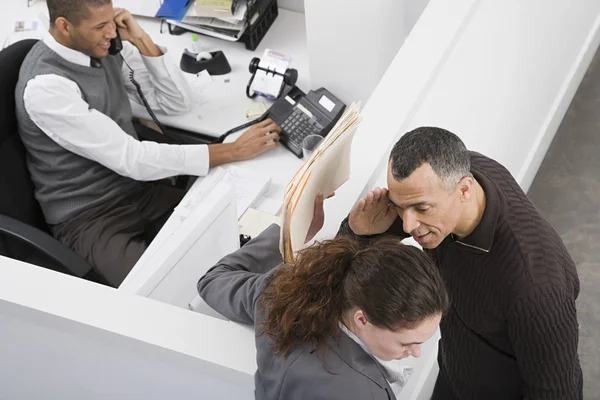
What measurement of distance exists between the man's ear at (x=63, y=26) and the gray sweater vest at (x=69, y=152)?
72 millimetres

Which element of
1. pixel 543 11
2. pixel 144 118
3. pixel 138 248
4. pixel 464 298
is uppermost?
pixel 543 11

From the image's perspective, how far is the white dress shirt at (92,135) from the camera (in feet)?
8.07

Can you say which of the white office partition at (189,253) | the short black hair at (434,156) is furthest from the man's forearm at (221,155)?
the short black hair at (434,156)

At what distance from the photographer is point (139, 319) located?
1.61m

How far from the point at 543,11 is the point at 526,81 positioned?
9.9 inches

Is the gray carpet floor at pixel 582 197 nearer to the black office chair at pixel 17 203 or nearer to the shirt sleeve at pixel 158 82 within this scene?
the shirt sleeve at pixel 158 82

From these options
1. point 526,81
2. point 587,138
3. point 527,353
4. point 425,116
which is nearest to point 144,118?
point 425,116

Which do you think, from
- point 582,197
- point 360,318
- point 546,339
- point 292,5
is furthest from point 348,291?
point 582,197

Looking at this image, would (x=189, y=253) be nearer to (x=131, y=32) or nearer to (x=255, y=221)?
(x=255, y=221)

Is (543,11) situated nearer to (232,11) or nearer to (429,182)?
(232,11)

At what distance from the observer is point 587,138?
140 inches

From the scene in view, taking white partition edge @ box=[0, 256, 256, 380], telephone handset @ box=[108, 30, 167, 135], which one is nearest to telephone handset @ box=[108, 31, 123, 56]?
telephone handset @ box=[108, 30, 167, 135]

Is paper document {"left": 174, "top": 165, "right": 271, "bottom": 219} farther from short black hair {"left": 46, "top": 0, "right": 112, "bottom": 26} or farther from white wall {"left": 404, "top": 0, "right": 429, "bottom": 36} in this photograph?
white wall {"left": 404, "top": 0, "right": 429, "bottom": 36}

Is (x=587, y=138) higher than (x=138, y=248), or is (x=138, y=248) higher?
(x=587, y=138)
